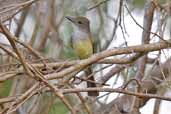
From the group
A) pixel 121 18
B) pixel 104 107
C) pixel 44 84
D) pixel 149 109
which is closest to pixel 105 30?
pixel 149 109

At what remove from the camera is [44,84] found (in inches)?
70.9

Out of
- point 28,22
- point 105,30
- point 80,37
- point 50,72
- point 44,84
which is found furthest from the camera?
point 28,22

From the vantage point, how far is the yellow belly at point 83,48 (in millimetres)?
3695

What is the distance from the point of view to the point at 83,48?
3.74 m

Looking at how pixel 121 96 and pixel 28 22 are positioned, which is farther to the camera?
pixel 28 22

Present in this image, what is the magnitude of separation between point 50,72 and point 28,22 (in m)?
2.33

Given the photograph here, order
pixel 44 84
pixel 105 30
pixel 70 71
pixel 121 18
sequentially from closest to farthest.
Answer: pixel 44 84 → pixel 70 71 → pixel 121 18 → pixel 105 30

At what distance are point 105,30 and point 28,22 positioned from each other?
0.71 m

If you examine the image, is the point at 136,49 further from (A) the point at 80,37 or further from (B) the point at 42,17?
(B) the point at 42,17

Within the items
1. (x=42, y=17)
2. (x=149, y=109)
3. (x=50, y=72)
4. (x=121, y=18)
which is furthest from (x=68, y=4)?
(x=50, y=72)

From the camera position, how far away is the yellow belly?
3695mm

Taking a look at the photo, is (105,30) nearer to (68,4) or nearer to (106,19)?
(106,19)

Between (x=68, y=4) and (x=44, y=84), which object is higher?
(x=68, y=4)

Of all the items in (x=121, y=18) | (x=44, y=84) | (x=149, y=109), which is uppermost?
(x=121, y=18)
